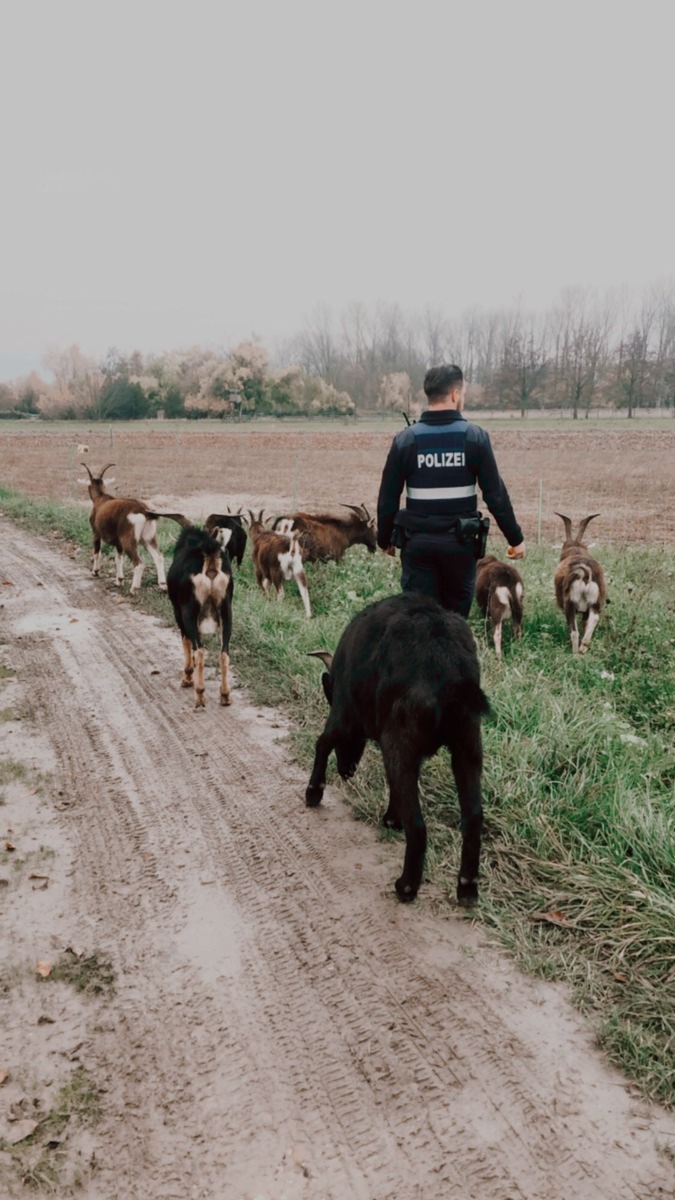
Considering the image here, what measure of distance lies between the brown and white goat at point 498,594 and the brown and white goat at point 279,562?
7.45ft

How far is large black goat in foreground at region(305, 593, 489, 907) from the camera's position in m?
3.10

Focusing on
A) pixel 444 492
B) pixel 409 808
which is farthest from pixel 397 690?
pixel 444 492

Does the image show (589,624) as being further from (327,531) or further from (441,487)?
(327,531)

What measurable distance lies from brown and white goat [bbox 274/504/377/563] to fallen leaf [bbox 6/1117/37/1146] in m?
8.16

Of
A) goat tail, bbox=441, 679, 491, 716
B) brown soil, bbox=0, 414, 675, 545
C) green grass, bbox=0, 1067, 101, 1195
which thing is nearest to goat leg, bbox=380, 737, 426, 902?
goat tail, bbox=441, 679, 491, 716

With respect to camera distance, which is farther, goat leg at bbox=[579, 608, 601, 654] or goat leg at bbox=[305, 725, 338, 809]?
goat leg at bbox=[579, 608, 601, 654]

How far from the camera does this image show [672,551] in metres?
11.9

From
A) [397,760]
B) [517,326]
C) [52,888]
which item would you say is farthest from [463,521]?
[517,326]

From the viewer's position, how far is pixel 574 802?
396 cm

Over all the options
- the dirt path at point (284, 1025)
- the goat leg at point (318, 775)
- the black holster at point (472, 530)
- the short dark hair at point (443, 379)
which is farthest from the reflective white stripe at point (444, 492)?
the dirt path at point (284, 1025)

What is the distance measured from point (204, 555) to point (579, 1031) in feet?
13.9

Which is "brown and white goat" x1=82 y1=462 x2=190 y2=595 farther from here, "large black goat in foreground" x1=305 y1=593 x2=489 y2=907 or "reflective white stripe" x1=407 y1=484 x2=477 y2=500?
"large black goat in foreground" x1=305 y1=593 x2=489 y2=907

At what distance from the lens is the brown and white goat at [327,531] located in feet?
34.7

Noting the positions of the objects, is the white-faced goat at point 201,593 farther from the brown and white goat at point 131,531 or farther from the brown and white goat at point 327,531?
the brown and white goat at point 327,531
